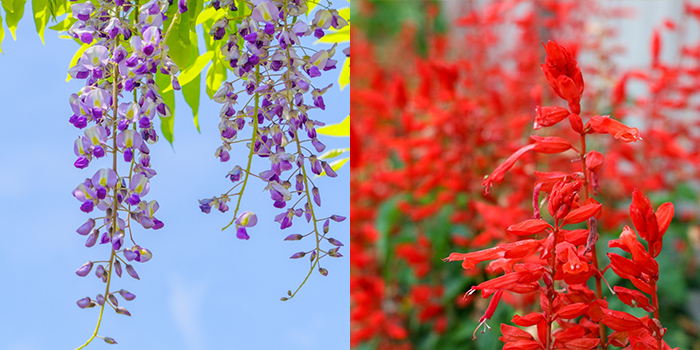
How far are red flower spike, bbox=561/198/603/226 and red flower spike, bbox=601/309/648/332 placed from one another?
0.07 metres

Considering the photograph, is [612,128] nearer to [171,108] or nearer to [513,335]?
[513,335]

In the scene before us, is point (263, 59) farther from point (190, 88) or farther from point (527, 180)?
point (527, 180)

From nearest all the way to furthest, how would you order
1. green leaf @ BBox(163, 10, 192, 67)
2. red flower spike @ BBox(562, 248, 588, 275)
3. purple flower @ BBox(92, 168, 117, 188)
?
red flower spike @ BBox(562, 248, 588, 275), purple flower @ BBox(92, 168, 117, 188), green leaf @ BBox(163, 10, 192, 67)

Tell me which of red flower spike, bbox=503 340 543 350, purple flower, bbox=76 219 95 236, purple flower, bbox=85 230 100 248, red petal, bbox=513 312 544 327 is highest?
purple flower, bbox=76 219 95 236

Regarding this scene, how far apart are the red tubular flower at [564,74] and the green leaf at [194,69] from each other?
42 centimetres

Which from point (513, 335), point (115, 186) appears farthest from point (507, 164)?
point (115, 186)

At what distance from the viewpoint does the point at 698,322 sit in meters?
1.46

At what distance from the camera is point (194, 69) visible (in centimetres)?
74

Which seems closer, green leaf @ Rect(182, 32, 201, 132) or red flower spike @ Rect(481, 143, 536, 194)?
red flower spike @ Rect(481, 143, 536, 194)

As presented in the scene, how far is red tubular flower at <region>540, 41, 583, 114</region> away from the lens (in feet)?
1.53

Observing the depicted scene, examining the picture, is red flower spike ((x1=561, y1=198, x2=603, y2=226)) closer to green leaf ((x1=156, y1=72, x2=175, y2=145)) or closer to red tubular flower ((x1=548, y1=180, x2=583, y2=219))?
red tubular flower ((x1=548, y1=180, x2=583, y2=219))

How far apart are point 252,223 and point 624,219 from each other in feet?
3.46

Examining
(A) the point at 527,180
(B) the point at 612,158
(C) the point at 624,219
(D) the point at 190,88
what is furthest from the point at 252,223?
(B) the point at 612,158

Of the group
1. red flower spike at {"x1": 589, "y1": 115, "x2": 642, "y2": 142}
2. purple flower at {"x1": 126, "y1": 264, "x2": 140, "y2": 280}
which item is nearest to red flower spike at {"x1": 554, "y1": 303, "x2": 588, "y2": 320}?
red flower spike at {"x1": 589, "y1": 115, "x2": 642, "y2": 142}
